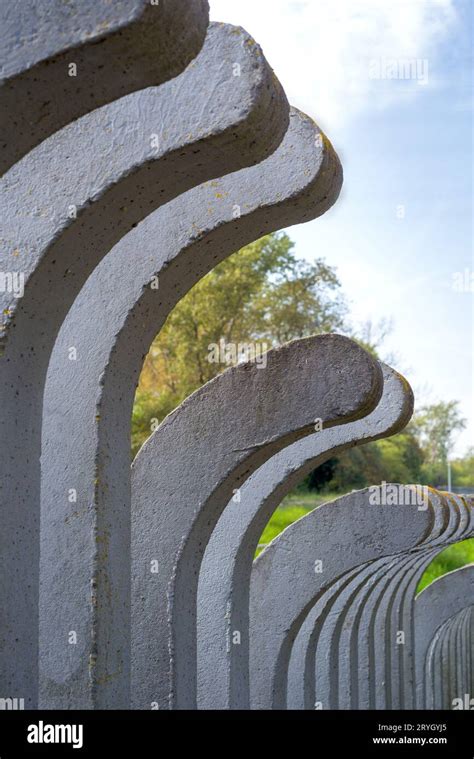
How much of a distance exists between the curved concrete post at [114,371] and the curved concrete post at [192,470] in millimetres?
776

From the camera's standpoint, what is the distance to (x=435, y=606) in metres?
11.7

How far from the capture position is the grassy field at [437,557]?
2318 cm

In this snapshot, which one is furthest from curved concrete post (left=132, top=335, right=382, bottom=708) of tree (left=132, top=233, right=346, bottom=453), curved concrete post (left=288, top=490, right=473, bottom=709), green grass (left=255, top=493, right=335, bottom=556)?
tree (left=132, top=233, right=346, bottom=453)

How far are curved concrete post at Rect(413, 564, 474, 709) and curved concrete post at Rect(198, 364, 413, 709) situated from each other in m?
6.82

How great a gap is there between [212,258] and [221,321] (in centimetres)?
3035

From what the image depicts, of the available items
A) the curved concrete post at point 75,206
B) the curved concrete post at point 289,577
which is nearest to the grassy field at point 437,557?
the curved concrete post at point 289,577

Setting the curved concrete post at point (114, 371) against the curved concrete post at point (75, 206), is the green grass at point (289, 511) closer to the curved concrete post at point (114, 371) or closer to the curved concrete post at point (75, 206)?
the curved concrete post at point (114, 371)

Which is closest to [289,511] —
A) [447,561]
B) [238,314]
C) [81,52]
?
[447,561]

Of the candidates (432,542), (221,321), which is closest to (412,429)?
(221,321)

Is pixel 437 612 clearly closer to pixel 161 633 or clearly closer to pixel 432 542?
pixel 432 542

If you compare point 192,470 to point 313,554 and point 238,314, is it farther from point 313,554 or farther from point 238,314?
point 238,314

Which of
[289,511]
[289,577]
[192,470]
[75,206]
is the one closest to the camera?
[75,206]

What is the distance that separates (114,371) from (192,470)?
1018mm

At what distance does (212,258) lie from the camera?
3.35 meters
